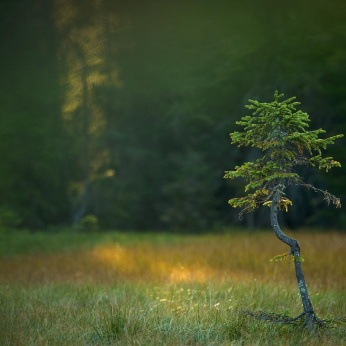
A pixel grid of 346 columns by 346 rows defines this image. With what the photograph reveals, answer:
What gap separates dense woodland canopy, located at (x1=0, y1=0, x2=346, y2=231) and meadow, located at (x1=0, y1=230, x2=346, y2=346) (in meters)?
5.77

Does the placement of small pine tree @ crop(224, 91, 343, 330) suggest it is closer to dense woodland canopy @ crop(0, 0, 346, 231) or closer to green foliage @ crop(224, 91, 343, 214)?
green foliage @ crop(224, 91, 343, 214)

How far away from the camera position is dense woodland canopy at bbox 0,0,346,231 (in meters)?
16.7

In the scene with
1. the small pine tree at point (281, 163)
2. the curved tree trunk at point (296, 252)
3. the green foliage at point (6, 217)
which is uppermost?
the small pine tree at point (281, 163)

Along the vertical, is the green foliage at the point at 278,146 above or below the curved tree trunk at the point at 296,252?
above

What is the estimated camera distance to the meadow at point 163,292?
4.36 metres

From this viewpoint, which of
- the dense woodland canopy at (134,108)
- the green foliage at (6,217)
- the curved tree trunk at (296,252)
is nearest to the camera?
the curved tree trunk at (296,252)

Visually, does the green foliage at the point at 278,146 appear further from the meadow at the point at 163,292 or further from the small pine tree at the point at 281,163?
the meadow at the point at 163,292

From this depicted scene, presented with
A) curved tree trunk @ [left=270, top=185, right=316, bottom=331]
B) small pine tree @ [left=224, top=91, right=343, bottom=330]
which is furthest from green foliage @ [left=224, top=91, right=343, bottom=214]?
curved tree trunk @ [left=270, top=185, right=316, bottom=331]

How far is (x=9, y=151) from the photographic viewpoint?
1803 cm

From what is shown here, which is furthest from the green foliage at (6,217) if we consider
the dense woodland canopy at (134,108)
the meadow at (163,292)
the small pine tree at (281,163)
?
the small pine tree at (281,163)

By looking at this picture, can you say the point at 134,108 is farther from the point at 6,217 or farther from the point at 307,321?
the point at 307,321

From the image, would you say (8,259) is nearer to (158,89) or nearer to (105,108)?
(105,108)

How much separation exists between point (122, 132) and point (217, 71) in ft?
18.7

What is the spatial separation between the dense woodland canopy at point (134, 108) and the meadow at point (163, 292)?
227 inches
